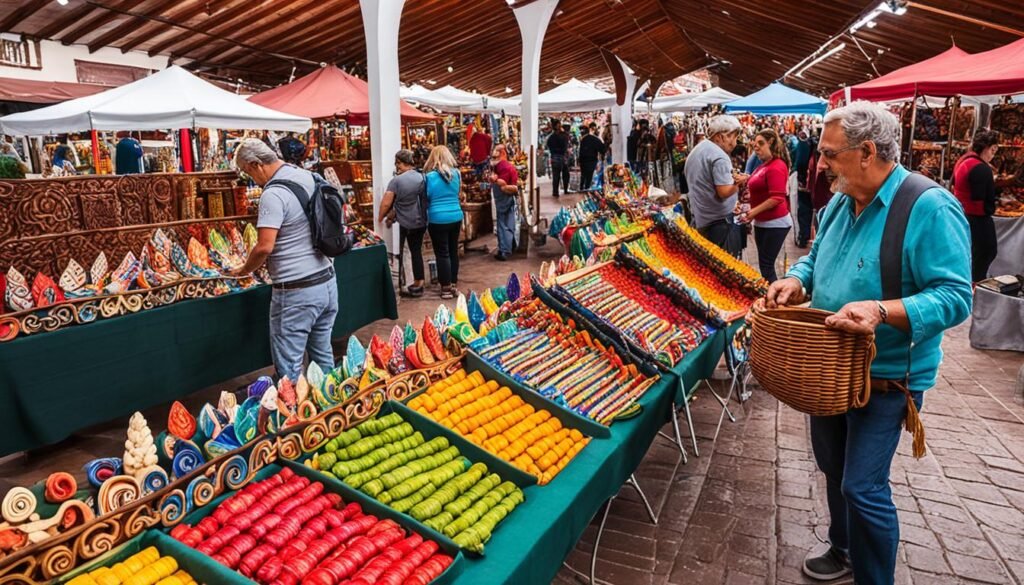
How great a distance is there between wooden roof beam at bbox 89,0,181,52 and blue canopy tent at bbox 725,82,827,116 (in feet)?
31.4

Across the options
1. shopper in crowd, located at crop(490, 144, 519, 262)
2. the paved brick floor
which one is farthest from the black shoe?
shopper in crowd, located at crop(490, 144, 519, 262)

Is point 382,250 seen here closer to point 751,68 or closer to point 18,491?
point 18,491

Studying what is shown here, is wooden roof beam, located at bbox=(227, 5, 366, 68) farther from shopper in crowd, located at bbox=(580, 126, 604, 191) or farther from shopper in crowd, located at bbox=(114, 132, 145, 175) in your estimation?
shopper in crowd, located at bbox=(580, 126, 604, 191)

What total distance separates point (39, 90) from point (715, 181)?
11620mm

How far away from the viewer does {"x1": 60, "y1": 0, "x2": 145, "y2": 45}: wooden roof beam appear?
34.7ft

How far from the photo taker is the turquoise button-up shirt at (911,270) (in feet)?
6.01

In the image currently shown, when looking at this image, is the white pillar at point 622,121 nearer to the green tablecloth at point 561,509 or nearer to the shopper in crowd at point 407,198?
the shopper in crowd at point 407,198

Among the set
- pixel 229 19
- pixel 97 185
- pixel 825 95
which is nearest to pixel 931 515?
pixel 97 185

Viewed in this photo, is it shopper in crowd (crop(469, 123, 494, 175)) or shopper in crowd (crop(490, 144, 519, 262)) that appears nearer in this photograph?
shopper in crowd (crop(490, 144, 519, 262))

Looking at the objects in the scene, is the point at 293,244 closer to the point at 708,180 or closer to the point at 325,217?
the point at 325,217

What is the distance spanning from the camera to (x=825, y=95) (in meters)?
29.3

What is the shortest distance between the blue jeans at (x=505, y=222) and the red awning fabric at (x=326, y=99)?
75.8 inches

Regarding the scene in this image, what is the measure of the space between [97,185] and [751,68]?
2301cm

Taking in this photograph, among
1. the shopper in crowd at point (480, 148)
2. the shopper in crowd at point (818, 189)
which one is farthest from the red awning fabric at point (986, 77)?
the shopper in crowd at point (480, 148)
